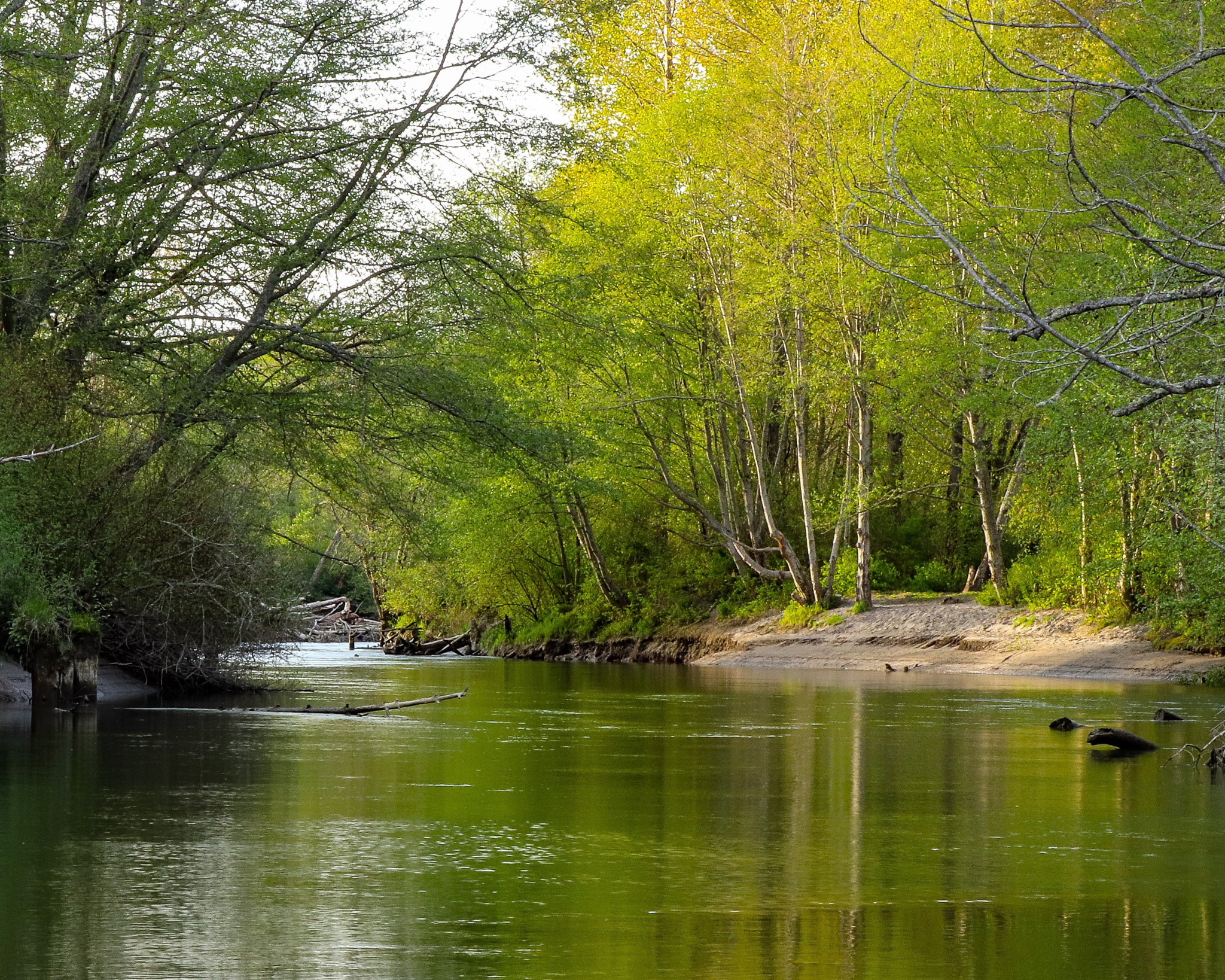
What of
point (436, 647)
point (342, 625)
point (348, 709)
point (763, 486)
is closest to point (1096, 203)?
point (348, 709)

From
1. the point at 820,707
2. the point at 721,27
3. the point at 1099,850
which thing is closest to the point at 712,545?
the point at 721,27

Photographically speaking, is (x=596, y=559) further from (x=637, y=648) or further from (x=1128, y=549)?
(x=1128, y=549)

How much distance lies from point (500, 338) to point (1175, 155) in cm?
1048

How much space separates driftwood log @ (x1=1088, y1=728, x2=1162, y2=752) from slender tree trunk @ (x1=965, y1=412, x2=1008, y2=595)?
17862 millimetres

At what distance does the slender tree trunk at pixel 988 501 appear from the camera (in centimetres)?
3372

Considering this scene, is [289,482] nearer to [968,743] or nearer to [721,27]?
[968,743]

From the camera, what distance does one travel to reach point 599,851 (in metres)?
9.71

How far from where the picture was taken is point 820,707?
2170 centimetres

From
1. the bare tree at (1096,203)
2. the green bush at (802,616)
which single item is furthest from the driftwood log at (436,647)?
the bare tree at (1096,203)

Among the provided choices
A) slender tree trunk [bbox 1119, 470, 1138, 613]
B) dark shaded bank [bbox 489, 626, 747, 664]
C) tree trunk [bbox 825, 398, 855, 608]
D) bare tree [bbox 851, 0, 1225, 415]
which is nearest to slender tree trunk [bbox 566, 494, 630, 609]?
dark shaded bank [bbox 489, 626, 747, 664]

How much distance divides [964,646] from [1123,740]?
1714cm

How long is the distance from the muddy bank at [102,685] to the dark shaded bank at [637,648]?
1811 cm

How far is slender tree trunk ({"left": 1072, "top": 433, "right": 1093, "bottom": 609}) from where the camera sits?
28141 millimetres

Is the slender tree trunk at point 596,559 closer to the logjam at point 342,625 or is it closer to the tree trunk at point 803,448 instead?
the tree trunk at point 803,448
